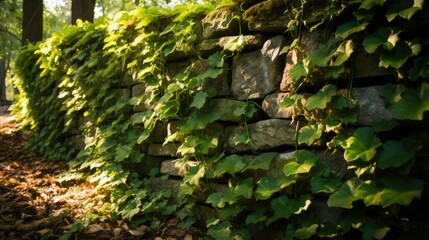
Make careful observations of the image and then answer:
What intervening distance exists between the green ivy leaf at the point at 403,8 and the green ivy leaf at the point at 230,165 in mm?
1130

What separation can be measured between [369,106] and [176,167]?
147 cm

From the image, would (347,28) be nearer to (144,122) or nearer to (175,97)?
(175,97)

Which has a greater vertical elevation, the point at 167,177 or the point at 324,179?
the point at 324,179

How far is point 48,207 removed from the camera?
108 inches

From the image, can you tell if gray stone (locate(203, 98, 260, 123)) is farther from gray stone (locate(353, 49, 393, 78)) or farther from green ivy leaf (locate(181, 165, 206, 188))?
gray stone (locate(353, 49, 393, 78))

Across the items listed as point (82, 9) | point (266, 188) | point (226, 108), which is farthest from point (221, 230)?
point (82, 9)

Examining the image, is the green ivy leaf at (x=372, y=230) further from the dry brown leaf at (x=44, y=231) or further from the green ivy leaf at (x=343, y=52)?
the dry brown leaf at (x=44, y=231)

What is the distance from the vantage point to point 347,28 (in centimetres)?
170

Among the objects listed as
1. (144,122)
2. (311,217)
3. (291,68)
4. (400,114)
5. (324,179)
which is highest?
(291,68)

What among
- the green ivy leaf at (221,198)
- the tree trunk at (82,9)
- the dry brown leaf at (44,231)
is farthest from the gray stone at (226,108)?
the tree trunk at (82,9)

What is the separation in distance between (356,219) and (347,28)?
0.96 metres

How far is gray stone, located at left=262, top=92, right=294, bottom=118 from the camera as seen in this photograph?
201cm

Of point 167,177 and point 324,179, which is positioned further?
point 167,177

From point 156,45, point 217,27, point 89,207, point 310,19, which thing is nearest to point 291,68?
point 310,19
